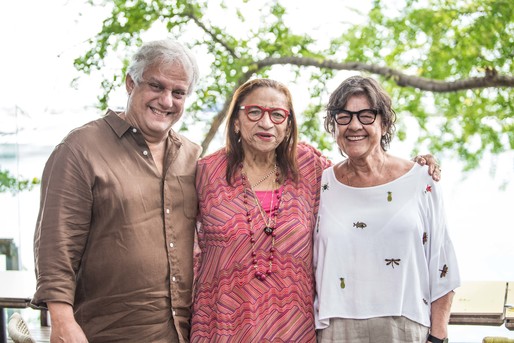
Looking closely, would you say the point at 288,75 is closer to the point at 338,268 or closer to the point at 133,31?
the point at 133,31

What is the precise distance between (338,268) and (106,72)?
7.95 feet

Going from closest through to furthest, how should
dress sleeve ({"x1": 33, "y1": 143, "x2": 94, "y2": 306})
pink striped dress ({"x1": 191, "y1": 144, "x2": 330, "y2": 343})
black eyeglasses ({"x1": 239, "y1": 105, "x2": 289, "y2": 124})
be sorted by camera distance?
dress sleeve ({"x1": 33, "y1": 143, "x2": 94, "y2": 306}) → pink striped dress ({"x1": 191, "y1": 144, "x2": 330, "y2": 343}) → black eyeglasses ({"x1": 239, "y1": 105, "x2": 289, "y2": 124})

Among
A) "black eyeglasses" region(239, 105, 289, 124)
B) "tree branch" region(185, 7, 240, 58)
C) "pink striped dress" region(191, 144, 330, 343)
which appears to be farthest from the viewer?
"tree branch" region(185, 7, 240, 58)

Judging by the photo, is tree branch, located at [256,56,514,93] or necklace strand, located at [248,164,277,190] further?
tree branch, located at [256,56,514,93]

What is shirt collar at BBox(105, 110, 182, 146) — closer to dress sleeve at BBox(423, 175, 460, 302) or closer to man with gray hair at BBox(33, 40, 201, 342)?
man with gray hair at BBox(33, 40, 201, 342)

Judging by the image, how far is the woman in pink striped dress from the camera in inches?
94.7

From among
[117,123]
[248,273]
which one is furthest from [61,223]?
[248,273]

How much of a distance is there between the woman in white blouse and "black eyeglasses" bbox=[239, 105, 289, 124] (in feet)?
0.62

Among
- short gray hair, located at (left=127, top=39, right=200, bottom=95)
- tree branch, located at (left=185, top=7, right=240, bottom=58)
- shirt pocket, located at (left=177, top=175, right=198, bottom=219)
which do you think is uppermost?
tree branch, located at (left=185, top=7, right=240, bottom=58)

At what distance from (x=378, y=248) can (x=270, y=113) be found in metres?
0.61

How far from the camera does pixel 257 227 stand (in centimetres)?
245

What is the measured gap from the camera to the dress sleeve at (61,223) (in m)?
2.29

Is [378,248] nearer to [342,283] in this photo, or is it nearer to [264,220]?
[342,283]

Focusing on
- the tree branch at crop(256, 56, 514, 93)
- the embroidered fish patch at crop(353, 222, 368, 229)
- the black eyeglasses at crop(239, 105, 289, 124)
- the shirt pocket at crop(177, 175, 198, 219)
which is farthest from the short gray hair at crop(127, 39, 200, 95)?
the tree branch at crop(256, 56, 514, 93)
